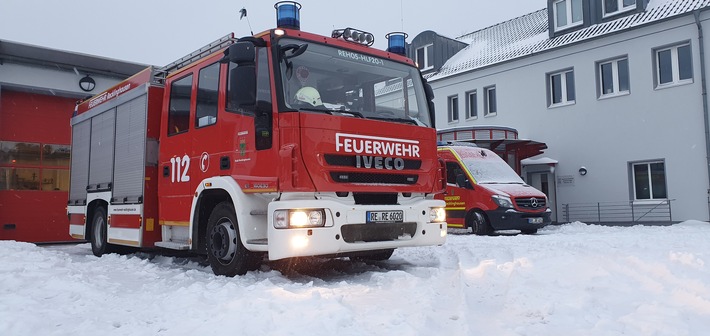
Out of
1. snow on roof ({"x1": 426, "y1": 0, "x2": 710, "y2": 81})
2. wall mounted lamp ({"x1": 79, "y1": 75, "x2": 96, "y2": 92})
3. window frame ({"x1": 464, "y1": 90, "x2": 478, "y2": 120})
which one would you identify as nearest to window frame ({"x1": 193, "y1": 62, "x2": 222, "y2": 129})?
wall mounted lamp ({"x1": 79, "y1": 75, "x2": 96, "y2": 92})

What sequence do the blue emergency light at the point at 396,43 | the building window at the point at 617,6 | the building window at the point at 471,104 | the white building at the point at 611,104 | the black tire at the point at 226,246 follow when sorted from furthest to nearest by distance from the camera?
1. the building window at the point at 471,104
2. the building window at the point at 617,6
3. the white building at the point at 611,104
4. the blue emergency light at the point at 396,43
5. the black tire at the point at 226,246

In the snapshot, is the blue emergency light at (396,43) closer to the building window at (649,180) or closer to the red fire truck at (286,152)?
the red fire truck at (286,152)

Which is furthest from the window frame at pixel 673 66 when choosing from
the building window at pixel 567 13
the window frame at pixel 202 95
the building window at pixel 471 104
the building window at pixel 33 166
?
the building window at pixel 33 166

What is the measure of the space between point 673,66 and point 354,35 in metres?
13.8

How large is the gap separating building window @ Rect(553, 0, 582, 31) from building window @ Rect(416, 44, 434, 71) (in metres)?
6.25

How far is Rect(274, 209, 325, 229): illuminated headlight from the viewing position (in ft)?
18.2

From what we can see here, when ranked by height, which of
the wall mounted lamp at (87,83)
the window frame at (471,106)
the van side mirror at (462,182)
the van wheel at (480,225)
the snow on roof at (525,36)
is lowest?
the van wheel at (480,225)

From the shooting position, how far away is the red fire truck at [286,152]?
5.72 meters

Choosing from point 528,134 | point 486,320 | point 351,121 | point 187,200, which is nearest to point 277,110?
point 351,121

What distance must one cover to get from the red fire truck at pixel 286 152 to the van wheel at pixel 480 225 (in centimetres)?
586

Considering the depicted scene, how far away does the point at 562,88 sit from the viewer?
19719 millimetres

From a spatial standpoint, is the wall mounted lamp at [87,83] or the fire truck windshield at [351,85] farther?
the wall mounted lamp at [87,83]

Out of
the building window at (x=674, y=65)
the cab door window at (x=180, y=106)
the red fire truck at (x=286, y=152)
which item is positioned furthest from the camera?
the building window at (x=674, y=65)

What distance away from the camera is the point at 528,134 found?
67.4 feet
